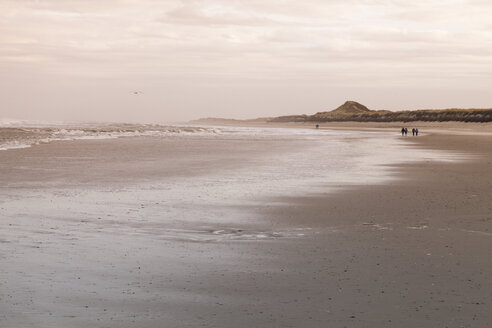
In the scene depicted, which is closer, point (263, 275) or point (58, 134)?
point (263, 275)

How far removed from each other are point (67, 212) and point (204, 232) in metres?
3.11

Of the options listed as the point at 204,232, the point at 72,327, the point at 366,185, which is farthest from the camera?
the point at 366,185

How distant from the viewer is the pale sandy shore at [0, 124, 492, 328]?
5328 millimetres

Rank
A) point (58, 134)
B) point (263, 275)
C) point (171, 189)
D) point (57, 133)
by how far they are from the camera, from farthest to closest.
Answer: point (57, 133), point (58, 134), point (171, 189), point (263, 275)

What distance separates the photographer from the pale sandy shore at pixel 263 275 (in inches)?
210

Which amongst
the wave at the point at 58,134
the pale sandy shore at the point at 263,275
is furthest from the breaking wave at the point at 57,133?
the pale sandy shore at the point at 263,275

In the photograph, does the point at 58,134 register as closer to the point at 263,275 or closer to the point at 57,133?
the point at 57,133

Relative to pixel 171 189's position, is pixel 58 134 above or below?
above

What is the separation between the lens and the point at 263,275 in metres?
6.80

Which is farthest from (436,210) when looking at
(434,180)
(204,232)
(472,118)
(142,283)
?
(472,118)

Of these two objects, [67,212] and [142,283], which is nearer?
[142,283]

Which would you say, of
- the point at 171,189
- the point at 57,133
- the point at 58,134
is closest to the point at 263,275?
the point at 171,189

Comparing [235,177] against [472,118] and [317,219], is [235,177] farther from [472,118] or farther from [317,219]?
[472,118]

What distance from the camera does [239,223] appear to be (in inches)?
405
